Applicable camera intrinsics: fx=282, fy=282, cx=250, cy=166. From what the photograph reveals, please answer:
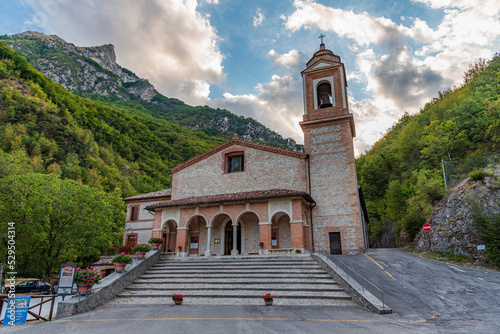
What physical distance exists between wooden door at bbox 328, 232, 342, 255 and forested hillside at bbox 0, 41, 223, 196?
25885 mm

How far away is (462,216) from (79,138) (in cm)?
5032

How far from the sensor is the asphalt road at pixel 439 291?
841 cm

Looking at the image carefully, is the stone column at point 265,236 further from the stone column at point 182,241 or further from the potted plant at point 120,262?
the potted plant at point 120,262

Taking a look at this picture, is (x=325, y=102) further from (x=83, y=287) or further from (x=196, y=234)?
(x=83, y=287)

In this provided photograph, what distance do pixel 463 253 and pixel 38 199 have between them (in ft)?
86.5

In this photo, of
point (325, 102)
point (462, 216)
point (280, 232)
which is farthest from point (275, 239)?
point (462, 216)

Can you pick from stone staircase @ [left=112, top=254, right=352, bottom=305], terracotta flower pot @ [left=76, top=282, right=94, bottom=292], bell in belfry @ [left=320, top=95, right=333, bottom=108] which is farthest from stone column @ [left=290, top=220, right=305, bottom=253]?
terracotta flower pot @ [left=76, top=282, right=94, bottom=292]

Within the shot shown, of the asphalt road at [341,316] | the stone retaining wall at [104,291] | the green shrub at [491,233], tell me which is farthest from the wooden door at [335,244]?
the stone retaining wall at [104,291]

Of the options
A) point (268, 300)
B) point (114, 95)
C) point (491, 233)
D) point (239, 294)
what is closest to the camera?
point (268, 300)

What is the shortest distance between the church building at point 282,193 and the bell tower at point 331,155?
0.07m

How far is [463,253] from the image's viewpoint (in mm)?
16984

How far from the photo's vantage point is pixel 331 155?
71.5 ft

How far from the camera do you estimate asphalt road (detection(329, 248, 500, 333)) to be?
841 cm

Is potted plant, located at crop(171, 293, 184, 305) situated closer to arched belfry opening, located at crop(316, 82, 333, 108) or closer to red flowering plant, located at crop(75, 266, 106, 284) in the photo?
red flowering plant, located at crop(75, 266, 106, 284)
